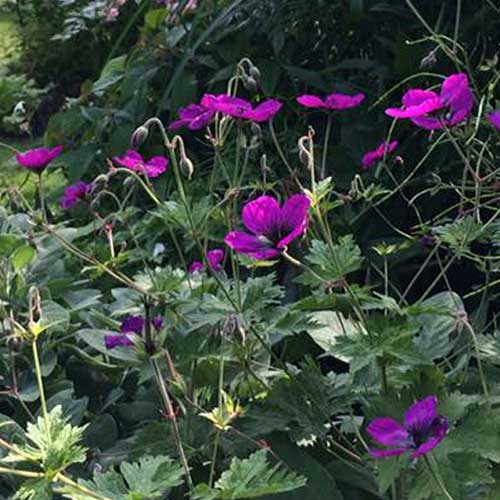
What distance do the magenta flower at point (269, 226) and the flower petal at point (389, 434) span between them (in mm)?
229

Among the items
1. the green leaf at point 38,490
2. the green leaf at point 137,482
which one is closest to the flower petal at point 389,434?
the green leaf at point 137,482

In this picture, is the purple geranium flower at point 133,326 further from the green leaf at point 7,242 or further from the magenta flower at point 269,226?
the green leaf at point 7,242

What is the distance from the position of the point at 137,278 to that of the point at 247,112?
1.22 ft

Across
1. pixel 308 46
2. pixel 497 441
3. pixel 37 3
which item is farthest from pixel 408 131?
pixel 37 3

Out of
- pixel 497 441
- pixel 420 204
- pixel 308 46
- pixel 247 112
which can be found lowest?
pixel 420 204

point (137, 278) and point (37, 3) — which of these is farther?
point (37, 3)

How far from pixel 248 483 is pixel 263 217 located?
11.9 inches

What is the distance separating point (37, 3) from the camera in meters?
5.77

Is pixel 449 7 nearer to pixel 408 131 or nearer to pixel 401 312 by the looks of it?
pixel 408 131

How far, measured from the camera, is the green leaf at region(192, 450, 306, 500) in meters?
1.21

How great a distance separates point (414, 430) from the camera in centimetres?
121

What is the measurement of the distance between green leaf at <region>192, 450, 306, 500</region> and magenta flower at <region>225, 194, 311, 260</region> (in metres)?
0.23

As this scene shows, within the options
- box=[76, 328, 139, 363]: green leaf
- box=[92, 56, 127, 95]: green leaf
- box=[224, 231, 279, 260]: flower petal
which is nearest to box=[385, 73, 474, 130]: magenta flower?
box=[224, 231, 279, 260]: flower petal

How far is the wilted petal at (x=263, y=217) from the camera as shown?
1.35 metres
